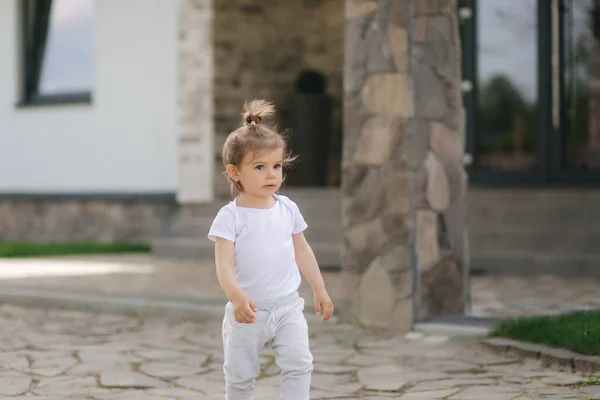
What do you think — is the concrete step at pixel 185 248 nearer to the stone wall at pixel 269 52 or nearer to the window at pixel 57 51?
the stone wall at pixel 269 52

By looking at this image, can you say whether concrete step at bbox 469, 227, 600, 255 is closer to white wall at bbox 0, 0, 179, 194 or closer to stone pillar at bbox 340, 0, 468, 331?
stone pillar at bbox 340, 0, 468, 331

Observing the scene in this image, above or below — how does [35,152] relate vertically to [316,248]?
above

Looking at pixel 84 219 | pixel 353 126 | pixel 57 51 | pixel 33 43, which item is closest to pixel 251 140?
pixel 353 126

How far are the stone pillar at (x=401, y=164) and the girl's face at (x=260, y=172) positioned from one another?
227cm

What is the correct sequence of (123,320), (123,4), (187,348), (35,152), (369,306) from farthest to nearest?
(35,152)
(123,4)
(123,320)
(369,306)
(187,348)

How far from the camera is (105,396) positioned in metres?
4.30

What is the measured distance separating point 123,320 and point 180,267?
313 cm

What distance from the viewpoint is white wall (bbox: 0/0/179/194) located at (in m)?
11.6

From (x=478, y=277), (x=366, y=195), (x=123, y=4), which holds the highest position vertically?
(x=123, y=4)

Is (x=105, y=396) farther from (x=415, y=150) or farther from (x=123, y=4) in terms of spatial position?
(x=123, y=4)

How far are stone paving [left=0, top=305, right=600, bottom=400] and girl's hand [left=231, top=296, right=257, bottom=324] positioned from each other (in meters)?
1.02

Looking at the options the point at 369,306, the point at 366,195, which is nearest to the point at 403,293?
the point at 369,306

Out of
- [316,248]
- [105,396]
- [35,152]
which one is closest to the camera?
[105,396]

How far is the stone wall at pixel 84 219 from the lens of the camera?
11867mm
